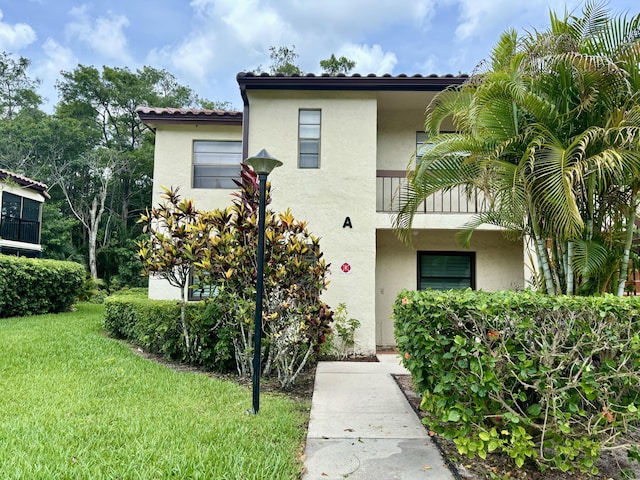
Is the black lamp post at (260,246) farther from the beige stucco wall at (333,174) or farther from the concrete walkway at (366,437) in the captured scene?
the beige stucco wall at (333,174)

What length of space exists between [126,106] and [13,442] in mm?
28182

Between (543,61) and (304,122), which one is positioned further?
(304,122)

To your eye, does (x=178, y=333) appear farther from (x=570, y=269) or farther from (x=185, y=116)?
(x=570, y=269)

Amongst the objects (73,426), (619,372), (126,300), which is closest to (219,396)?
(73,426)

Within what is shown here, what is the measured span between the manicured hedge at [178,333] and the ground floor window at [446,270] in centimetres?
511

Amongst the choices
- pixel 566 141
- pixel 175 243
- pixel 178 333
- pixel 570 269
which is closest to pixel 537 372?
pixel 570 269

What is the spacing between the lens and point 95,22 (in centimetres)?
2052

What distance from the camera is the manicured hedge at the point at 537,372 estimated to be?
10.2 feet

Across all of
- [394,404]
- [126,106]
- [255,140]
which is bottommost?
[394,404]

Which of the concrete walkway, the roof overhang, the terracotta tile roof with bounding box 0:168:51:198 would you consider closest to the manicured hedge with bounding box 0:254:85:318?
the roof overhang

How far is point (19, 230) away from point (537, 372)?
78.0 feet

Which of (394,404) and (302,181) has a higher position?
(302,181)

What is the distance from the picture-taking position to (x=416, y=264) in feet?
31.9

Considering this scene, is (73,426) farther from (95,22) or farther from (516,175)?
(95,22)
